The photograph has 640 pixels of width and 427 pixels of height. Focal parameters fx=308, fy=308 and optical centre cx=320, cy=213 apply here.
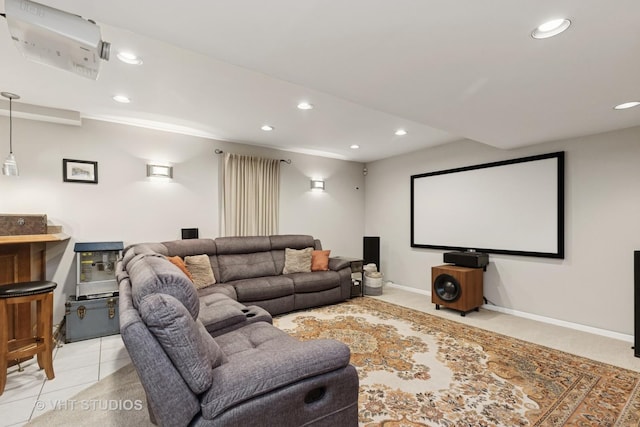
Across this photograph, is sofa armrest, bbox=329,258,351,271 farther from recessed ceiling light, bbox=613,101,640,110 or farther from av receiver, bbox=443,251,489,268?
recessed ceiling light, bbox=613,101,640,110

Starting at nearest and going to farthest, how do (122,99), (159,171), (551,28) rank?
(551,28)
(122,99)
(159,171)

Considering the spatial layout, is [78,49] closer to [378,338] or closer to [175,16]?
[175,16]

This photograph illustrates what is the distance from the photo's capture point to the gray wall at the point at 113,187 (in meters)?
3.48

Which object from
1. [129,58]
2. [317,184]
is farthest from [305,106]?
[317,184]

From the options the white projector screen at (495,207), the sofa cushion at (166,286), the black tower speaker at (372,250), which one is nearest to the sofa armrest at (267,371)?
the sofa cushion at (166,286)

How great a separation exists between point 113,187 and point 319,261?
3.00 metres

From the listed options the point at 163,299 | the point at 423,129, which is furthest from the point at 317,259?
the point at 163,299

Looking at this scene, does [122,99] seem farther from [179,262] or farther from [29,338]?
[29,338]

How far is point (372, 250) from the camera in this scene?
5.85 metres

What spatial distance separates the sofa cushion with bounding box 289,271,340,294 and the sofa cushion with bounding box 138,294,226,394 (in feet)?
9.91

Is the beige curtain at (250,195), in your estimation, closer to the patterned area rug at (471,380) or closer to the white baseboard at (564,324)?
the patterned area rug at (471,380)

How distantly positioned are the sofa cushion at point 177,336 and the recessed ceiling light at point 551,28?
2.28m

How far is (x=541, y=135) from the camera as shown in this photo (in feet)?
12.0

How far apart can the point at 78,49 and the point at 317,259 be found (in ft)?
12.8
